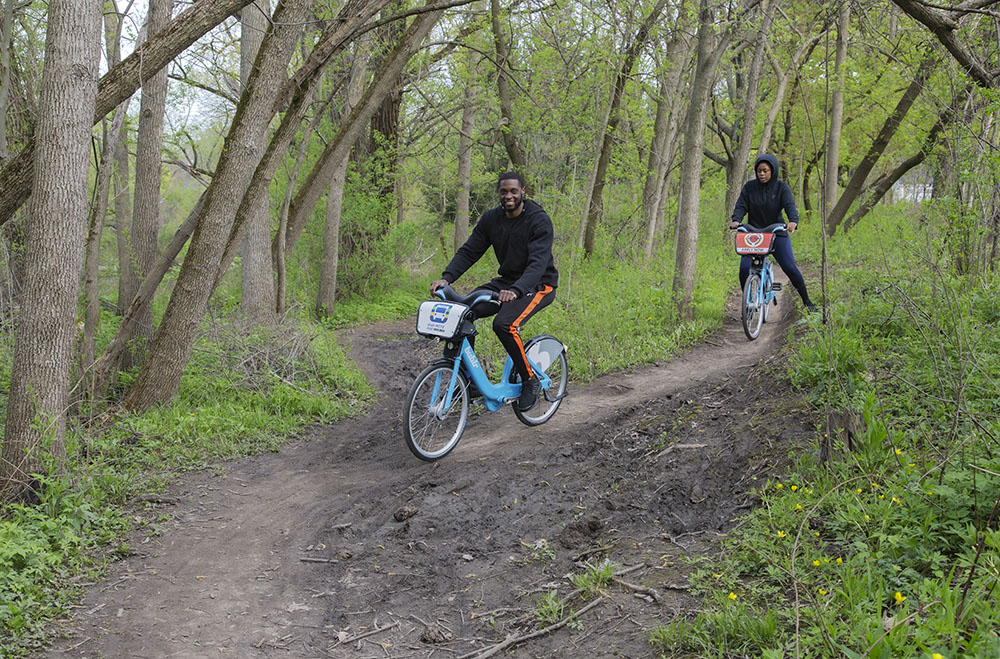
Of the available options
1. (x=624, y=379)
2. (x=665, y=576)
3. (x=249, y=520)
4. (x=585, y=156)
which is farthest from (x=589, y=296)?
(x=585, y=156)

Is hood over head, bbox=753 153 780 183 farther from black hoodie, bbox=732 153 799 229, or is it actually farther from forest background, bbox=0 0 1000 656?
forest background, bbox=0 0 1000 656

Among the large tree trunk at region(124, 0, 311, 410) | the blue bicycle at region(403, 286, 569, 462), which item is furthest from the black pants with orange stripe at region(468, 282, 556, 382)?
the large tree trunk at region(124, 0, 311, 410)

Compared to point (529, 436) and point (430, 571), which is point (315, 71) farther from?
point (430, 571)

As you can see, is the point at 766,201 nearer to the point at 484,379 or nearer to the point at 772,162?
the point at 772,162

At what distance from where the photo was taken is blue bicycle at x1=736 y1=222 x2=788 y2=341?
891cm

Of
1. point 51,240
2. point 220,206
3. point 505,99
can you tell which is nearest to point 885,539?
point 51,240

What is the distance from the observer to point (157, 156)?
9383 mm

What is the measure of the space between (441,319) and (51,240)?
297 cm

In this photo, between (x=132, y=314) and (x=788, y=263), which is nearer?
(x=132, y=314)

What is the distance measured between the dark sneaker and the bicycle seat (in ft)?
3.07

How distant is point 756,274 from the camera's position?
9.32 metres

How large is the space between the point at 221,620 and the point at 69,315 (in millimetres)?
2789

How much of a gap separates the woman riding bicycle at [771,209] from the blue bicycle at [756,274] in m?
0.08

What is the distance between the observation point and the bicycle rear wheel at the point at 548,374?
6.81 m
